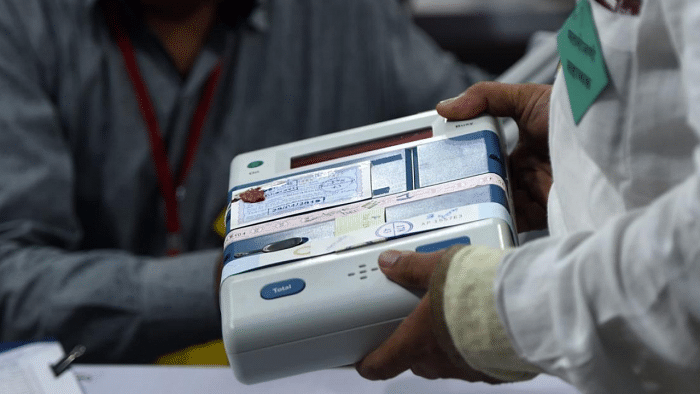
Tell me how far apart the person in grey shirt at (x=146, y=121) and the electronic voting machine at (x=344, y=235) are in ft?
1.55

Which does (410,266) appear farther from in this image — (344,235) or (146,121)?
(146,121)

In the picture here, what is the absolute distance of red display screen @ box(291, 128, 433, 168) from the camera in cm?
70

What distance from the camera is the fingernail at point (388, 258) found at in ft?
1.77

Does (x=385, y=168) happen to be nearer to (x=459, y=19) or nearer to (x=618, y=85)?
(x=618, y=85)

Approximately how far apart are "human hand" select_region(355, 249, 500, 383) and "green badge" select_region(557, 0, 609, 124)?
→ 14 cm

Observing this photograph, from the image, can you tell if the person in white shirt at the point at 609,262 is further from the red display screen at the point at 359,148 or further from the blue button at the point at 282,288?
the red display screen at the point at 359,148

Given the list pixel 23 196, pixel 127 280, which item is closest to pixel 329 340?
pixel 127 280

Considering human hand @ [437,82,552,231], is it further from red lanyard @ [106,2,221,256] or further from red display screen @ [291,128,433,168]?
red lanyard @ [106,2,221,256]

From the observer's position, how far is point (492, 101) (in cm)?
71

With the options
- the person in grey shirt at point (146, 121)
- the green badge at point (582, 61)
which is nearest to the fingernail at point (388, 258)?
the green badge at point (582, 61)

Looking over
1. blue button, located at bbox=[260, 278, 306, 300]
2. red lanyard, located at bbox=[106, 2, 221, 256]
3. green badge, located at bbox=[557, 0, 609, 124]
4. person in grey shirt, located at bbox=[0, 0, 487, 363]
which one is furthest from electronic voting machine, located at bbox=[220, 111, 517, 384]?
red lanyard, located at bbox=[106, 2, 221, 256]

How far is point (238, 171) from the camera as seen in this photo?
0.73m

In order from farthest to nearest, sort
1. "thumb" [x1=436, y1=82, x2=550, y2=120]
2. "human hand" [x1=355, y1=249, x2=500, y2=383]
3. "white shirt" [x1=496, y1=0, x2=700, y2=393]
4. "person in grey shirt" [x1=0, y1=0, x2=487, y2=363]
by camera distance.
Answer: "person in grey shirt" [x1=0, y1=0, x2=487, y2=363]
"thumb" [x1=436, y1=82, x2=550, y2=120]
"human hand" [x1=355, y1=249, x2=500, y2=383]
"white shirt" [x1=496, y1=0, x2=700, y2=393]

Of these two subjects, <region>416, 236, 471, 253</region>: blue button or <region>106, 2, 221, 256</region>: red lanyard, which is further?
<region>106, 2, 221, 256</region>: red lanyard
